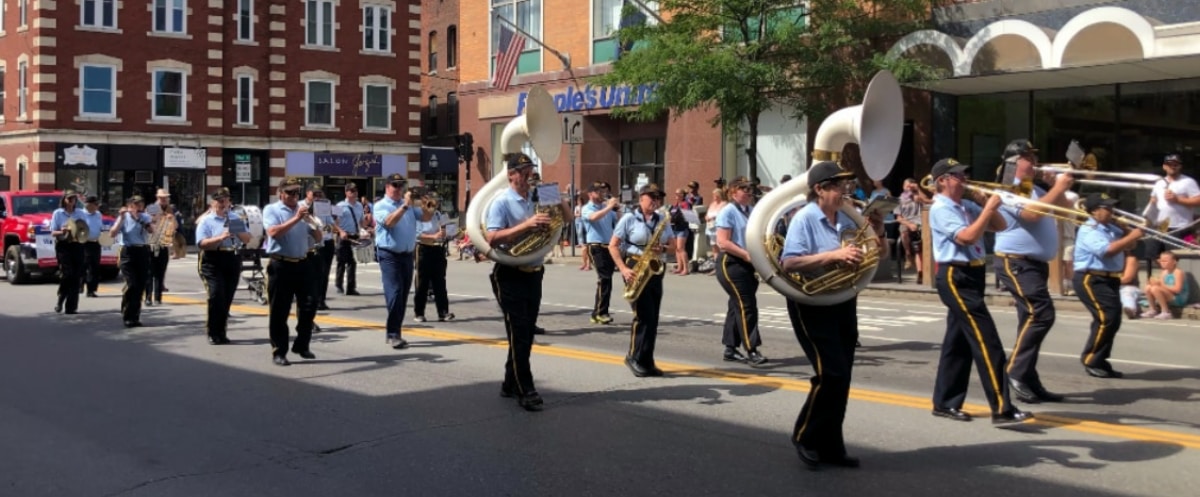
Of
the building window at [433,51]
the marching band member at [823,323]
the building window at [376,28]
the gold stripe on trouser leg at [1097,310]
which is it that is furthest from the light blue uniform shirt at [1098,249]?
the building window at [433,51]

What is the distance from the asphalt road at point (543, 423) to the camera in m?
6.06

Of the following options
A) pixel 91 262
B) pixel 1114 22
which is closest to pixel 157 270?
pixel 91 262

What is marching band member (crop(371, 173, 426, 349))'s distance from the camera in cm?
1146

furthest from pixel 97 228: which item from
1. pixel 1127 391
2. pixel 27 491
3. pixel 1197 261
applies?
pixel 1197 261

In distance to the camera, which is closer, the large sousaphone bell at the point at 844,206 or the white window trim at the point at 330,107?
the large sousaphone bell at the point at 844,206

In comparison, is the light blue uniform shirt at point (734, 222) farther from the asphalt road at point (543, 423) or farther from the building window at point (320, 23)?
the building window at point (320, 23)

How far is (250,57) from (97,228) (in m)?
29.1

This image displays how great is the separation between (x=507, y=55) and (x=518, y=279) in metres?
24.1

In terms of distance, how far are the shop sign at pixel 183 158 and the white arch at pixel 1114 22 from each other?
3193 centimetres

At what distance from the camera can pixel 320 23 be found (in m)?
44.7

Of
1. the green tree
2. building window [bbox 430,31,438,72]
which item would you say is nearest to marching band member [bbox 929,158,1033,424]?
the green tree

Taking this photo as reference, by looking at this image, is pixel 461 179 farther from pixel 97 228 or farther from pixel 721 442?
pixel 721 442

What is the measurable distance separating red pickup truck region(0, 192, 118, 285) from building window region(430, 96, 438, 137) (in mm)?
30345

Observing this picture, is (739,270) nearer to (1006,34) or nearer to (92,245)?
(92,245)
